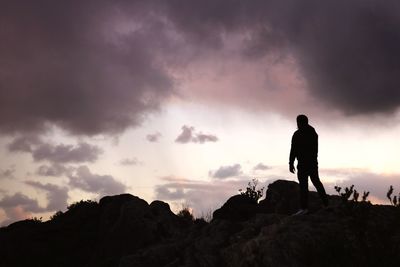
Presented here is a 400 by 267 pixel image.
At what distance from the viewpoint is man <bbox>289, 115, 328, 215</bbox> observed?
12812mm

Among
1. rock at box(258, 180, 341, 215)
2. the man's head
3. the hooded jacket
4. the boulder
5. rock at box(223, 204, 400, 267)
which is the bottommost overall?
rock at box(223, 204, 400, 267)

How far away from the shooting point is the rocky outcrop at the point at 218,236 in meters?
9.73

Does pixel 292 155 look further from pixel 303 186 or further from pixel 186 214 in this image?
pixel 186 214

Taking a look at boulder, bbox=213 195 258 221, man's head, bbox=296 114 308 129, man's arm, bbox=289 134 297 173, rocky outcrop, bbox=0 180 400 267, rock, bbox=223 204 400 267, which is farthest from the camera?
boulder, bbox=213 195 258 221

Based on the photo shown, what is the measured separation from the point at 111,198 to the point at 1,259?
545 cm

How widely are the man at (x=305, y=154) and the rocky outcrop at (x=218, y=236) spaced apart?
33.1 inches

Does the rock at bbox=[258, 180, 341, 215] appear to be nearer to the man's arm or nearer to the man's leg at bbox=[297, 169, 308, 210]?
the man's arm

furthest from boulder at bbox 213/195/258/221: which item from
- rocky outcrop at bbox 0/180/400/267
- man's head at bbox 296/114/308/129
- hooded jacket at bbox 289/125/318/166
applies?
man's head at bbox 296/114/308/129

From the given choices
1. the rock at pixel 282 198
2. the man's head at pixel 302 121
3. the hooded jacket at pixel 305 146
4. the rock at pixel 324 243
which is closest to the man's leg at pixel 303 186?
the hooded jacket at pixel 305 146

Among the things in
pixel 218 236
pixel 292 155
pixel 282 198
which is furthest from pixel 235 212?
pixel 292 155

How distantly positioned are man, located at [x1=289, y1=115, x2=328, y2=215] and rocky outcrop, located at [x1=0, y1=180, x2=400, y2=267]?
0.84m

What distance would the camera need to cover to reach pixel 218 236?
13.1m

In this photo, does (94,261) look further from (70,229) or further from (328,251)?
(328,251)

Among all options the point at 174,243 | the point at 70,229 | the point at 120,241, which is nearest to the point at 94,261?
the point at 120,241
